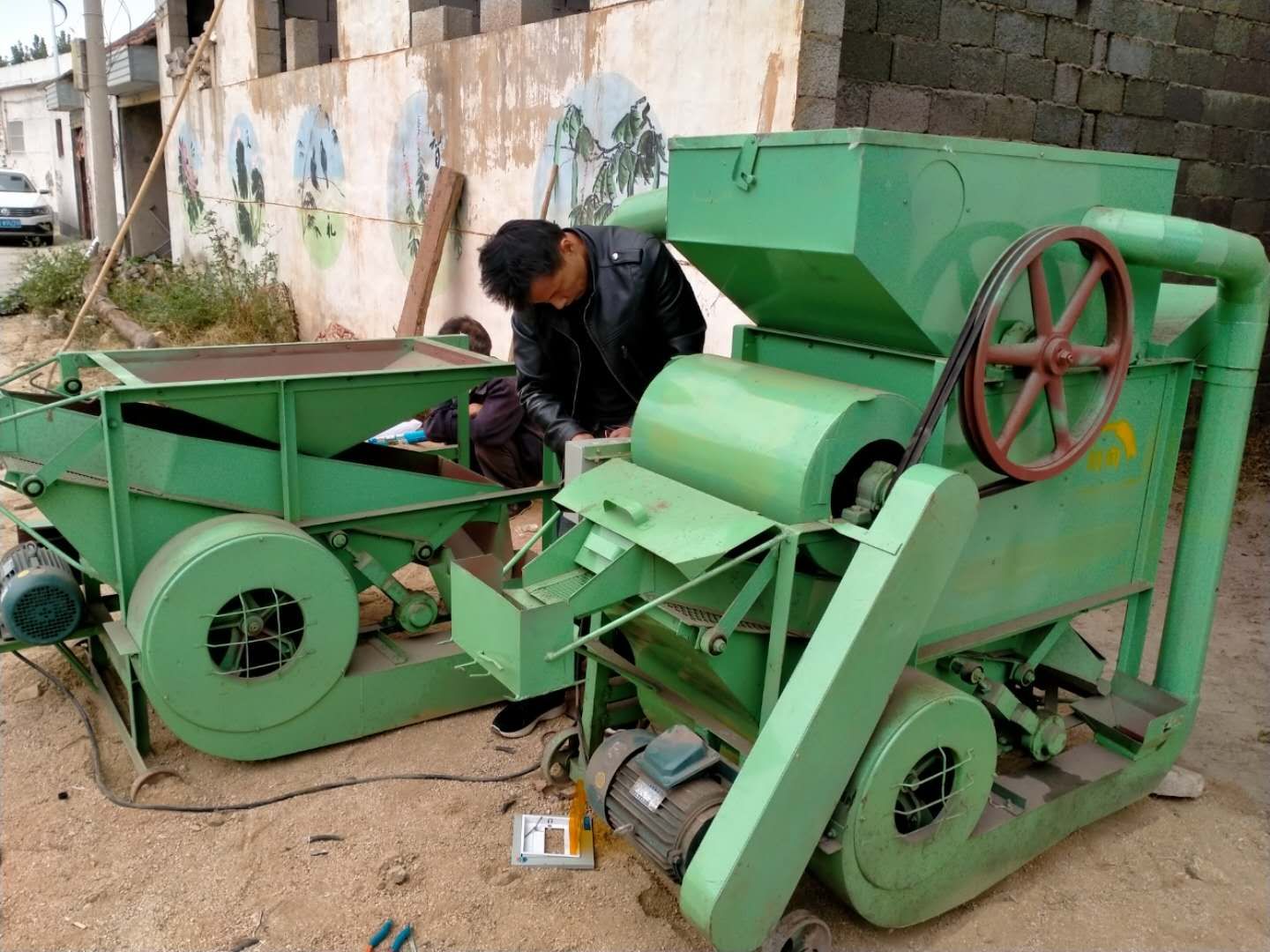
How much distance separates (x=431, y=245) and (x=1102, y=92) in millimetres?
4584

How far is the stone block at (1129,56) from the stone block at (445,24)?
4288mm

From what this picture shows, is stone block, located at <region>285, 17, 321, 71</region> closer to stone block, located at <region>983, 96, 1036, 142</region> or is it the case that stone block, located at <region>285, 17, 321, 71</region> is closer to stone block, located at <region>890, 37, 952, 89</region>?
stone block, located at <region>890, 37, 952, 89</region>

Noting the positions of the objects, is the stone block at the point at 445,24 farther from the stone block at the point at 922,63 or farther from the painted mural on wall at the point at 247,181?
the painted mural on wall at the point at 247,181

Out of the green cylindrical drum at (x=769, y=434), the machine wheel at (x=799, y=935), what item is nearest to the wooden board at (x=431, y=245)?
the green cylindrical drum at (x=769, y=434)

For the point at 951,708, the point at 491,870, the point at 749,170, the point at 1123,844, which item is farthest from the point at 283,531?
the point at 1123,844

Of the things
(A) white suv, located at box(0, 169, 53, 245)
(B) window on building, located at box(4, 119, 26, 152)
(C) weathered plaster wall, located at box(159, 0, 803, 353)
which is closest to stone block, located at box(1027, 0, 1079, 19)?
(C) weathered plaster wall, located at box(159, 0, 803, 353)

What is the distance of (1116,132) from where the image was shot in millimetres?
6156

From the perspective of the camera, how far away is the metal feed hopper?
3336mm

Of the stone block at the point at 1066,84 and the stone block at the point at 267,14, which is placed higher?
the stone block at the point at 267,14

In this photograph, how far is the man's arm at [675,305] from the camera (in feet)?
11.5

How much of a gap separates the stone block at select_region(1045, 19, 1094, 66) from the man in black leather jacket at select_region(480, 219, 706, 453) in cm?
332

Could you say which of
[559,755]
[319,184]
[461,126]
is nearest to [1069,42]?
[461,126]

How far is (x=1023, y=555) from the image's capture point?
2.89 m

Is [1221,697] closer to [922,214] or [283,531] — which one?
[922,214]
